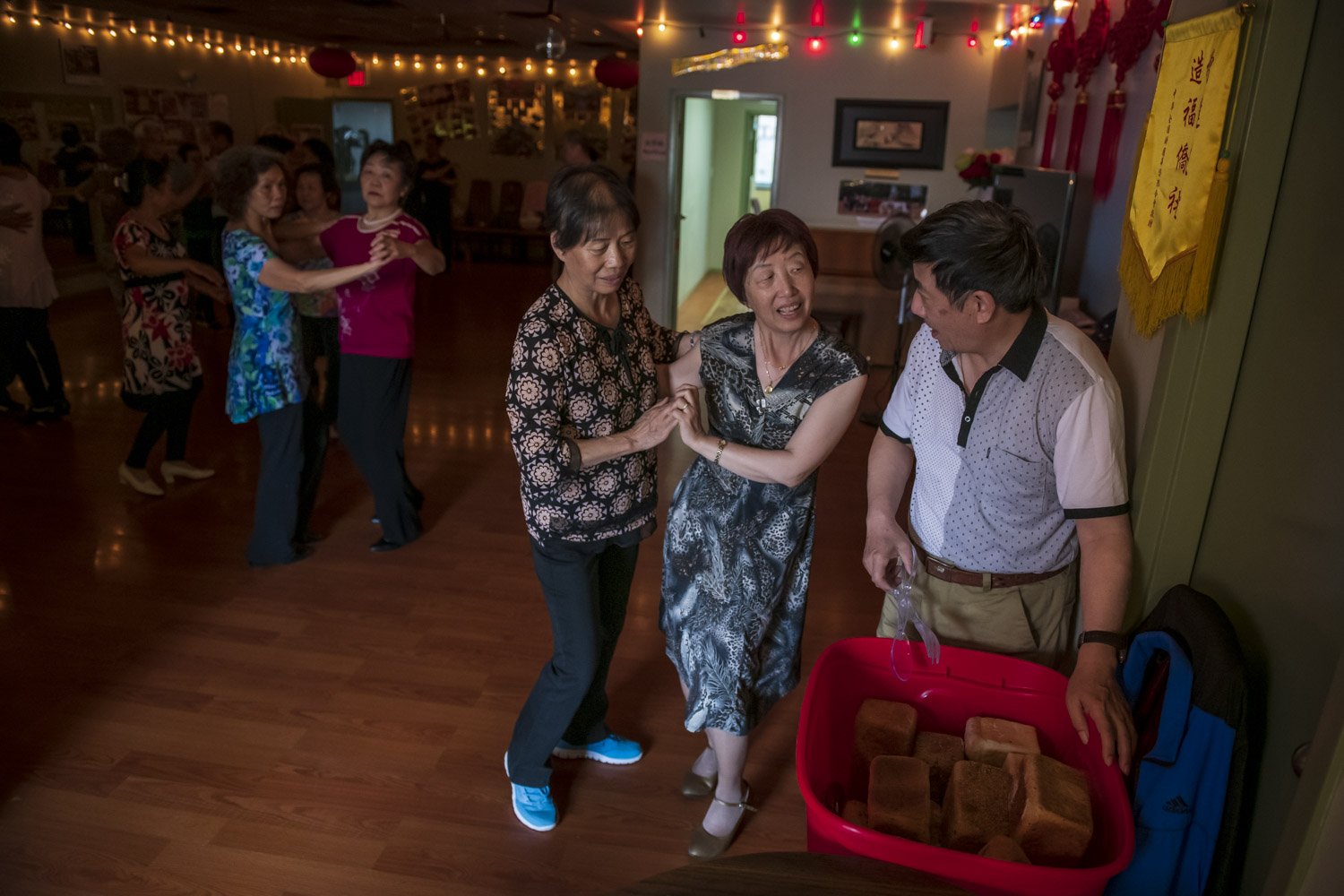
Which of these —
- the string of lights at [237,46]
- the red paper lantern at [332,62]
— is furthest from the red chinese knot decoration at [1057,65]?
the red paper lantern at [332,62]

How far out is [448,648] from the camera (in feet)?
10.4

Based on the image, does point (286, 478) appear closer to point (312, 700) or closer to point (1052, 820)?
point (312, 700)

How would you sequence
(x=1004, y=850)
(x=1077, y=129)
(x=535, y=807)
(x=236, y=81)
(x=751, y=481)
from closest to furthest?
(x=1004, y=850)
(x=751, y=481)
(x=535, y=807)
(x=1077, y=129)
(x=236, y=81)

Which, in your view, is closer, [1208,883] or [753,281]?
[1208,883]

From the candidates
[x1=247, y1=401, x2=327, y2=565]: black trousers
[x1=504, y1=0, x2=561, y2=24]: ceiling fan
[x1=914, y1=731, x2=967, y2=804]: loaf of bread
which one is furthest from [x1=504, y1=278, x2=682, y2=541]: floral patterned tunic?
[x1=504, y1=0, x2=561, y2=24]: ceiling fan

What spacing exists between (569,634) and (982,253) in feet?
3.98

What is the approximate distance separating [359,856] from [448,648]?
3.18 ft

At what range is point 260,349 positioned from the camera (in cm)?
337

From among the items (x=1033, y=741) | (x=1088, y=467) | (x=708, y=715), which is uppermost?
(x=1088, y=467)

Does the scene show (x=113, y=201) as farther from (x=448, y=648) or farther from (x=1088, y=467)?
(x=1088, y=467)

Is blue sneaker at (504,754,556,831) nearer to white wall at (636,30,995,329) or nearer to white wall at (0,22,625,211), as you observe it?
white wall at (636,30,995,329)

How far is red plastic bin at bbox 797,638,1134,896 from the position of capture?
4.34ft

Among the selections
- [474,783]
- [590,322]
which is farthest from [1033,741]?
[474,783]

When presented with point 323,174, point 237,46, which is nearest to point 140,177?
point 323,174
